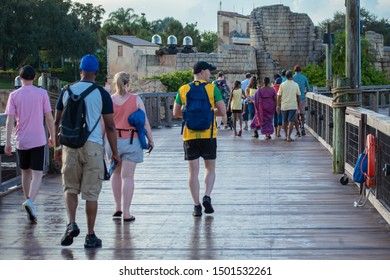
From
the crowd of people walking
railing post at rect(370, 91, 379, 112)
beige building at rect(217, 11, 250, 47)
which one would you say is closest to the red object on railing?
the crowd of people walking

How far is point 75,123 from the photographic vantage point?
9250 millimetres

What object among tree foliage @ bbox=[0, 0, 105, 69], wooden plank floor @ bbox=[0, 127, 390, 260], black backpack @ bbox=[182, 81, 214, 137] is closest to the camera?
wooden plank floor @ bbox=[0, 127, 390, 260]

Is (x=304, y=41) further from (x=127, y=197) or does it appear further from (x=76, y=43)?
(x=127, y=197)

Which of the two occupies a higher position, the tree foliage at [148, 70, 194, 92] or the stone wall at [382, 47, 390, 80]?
the stone wall at [382, 47, 390, 80]

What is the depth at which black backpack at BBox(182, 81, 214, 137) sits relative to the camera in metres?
11.3

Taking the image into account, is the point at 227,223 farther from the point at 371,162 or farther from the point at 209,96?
the point at 371,162

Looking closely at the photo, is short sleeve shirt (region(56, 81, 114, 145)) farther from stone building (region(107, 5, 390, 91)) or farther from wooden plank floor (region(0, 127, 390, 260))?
stone building (region(107, 5, 390, 91))

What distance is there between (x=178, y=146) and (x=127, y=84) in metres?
10.8

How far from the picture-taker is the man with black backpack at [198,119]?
11344 mm

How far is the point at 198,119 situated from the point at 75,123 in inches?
93.4

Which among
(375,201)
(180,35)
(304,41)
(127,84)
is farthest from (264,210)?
(180,35)

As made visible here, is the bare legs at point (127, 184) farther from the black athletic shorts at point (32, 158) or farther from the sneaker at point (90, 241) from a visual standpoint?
the sneaker at point (90, 241)

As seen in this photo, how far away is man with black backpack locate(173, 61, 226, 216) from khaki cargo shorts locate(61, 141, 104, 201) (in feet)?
7.09

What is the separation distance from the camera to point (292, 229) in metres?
10.4
